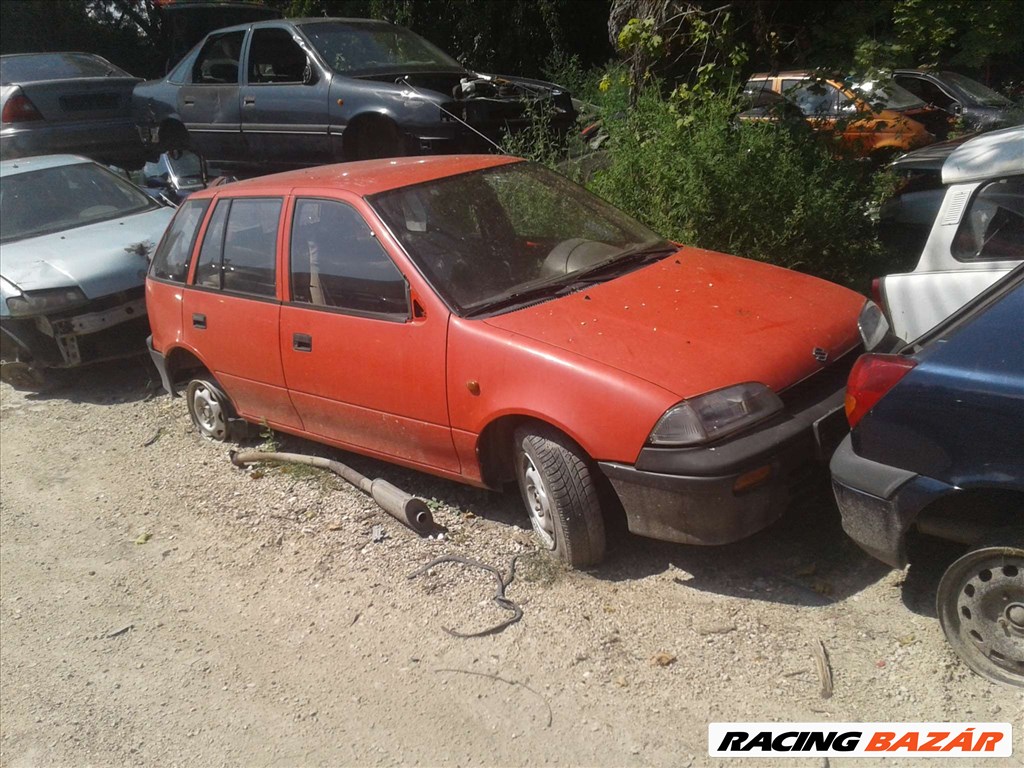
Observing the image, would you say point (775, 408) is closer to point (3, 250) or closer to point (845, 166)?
point (845, 166)

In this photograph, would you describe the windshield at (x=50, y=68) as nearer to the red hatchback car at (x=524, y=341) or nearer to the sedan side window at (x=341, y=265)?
the red hatchback car at (x=524, y=341)

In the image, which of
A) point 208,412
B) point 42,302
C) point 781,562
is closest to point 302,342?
point 208,412

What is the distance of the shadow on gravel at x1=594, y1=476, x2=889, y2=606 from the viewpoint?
4.05 metres

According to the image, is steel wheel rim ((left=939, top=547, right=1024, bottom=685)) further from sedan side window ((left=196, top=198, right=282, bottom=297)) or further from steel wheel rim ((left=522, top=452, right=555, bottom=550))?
sedan side window ((left=196, top=198, right=282, bottom=297))

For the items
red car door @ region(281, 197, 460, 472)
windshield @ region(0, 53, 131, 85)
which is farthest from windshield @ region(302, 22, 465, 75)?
red car door @ region(281, 197, 460, 472)

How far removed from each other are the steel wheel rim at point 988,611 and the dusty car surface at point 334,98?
18.0 feet

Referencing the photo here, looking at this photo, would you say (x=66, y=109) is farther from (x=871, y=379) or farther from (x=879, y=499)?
(x=879, y=499)

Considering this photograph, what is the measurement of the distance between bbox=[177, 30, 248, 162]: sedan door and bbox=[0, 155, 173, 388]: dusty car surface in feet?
4.70

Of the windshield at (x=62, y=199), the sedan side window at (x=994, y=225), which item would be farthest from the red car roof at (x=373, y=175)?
the windshield at (x=62, y=199)

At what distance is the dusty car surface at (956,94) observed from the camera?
919cm

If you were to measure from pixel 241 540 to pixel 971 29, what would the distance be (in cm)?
608

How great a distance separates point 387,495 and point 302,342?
0.92m

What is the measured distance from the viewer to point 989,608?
3.27 metres

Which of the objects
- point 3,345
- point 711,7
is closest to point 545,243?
point 711,7
